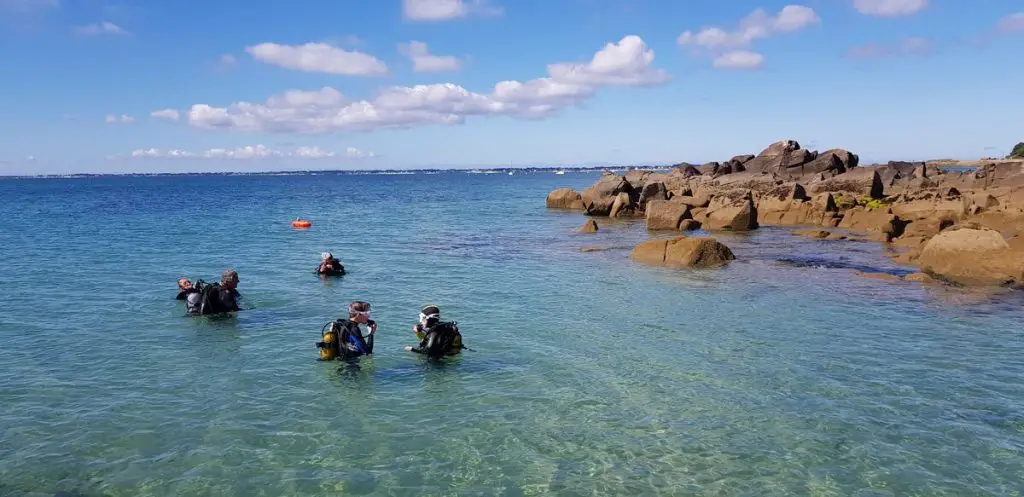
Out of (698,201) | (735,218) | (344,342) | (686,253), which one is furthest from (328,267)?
(698,201)

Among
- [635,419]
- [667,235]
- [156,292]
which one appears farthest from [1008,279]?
[156,292]

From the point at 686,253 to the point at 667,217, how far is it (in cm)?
1815

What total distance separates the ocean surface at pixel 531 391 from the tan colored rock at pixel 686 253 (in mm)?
2014

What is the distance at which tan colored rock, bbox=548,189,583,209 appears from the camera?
223 feet

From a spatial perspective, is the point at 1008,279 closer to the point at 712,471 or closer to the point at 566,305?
the point at 566,305

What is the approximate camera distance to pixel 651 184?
200 feet

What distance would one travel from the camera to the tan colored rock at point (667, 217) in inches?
1777

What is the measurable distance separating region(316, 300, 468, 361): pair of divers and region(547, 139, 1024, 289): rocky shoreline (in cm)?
1548

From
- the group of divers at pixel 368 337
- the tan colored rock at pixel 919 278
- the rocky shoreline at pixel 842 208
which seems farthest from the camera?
the rocky shoreline at pixel 842 208

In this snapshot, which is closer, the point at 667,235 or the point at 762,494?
the point at 762,494

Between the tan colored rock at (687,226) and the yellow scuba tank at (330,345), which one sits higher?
the yellow scuba tank at (330,345)

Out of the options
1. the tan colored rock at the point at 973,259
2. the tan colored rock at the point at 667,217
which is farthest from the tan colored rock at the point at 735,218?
the tan colored rock at the point at 973,259

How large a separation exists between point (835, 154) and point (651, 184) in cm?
1956

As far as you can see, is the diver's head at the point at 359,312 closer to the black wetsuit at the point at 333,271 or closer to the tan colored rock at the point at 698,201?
the black wetsuit at the point at 333,271
